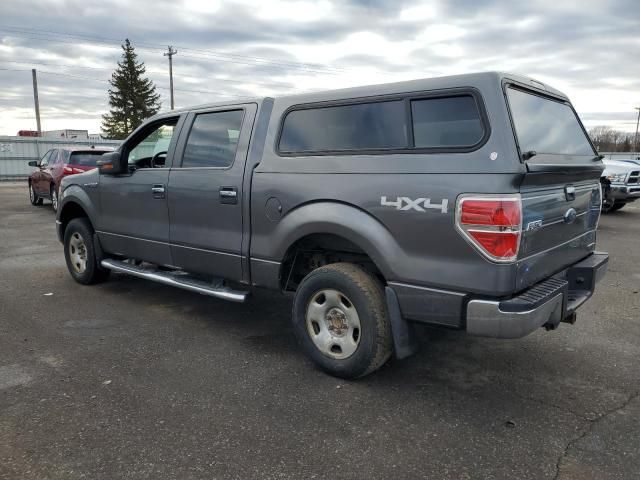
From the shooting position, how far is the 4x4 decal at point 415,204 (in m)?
2.95

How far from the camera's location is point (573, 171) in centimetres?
334

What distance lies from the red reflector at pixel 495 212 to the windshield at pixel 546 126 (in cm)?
38

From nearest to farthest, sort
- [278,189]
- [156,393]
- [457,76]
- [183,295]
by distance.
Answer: [457,76] < [156,393] < [278,189] < [183,295]

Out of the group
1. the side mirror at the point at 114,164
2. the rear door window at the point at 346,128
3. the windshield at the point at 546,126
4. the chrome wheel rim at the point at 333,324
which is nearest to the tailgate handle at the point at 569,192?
the windshield at the point at 546,126

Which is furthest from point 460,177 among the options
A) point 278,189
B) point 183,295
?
point 183,295

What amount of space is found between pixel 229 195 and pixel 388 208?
148 centimetres

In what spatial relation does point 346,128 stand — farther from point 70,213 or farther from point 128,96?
point 128,96

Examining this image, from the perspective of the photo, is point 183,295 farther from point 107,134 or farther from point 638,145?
point 638,145

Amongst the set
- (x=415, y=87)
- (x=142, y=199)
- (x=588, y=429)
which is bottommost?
(x=588, y=429)

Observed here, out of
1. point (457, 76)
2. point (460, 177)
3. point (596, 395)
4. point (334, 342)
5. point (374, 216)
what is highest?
point (457, 76)

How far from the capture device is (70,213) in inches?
242

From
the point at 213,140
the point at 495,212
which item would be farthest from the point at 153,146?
the point at 495,212

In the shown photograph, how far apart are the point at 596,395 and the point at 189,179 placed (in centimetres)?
347

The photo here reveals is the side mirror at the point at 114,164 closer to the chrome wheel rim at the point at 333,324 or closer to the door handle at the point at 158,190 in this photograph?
the door handle at the point at 158,190
